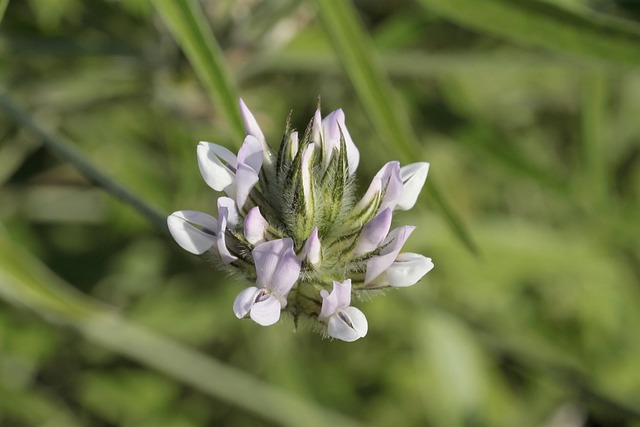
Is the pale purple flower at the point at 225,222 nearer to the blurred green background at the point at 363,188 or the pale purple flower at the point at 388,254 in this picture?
the pale purple flower at the point at 388,254

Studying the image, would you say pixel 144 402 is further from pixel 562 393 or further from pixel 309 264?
A: pixel 309 264

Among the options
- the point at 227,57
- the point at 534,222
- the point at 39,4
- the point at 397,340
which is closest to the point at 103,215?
the point at 39,4

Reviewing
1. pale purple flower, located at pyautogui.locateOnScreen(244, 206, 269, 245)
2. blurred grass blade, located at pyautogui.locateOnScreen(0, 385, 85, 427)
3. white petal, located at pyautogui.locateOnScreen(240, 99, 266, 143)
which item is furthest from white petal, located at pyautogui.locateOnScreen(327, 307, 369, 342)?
blurred grass blade, located at pyautogui.locateOnScreen(0, 385, 85, 427)

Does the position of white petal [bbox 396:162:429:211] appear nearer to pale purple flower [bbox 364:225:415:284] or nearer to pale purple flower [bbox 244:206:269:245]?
pale purple flower [bbox 364:225:415:284]

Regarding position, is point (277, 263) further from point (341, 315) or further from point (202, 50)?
point (202, 50)

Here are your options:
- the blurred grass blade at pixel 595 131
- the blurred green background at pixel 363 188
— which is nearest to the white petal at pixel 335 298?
the blurred green background at pixel 363 188
